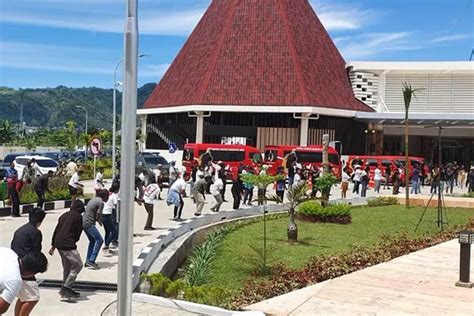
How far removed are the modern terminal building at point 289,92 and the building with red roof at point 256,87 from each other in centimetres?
8

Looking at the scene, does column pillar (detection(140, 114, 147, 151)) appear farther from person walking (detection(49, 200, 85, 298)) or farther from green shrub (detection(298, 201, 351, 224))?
person walking (detection(49, 200, 85, 298))

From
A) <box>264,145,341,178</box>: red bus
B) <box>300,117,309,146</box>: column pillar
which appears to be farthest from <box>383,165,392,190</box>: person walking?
<box>300,117,309,146</box>: column pillar

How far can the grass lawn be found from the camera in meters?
9.66

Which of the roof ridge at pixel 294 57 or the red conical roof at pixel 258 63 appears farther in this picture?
the red conical roof at pixel 258 63

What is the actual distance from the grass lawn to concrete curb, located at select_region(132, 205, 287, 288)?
87 centimetres

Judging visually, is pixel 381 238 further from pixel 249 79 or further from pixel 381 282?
pixel 249 79

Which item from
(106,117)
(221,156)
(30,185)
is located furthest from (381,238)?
(106,117)

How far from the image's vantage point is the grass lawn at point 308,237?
9656 millimetres

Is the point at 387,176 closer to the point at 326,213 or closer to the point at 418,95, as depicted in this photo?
the point at 326,213

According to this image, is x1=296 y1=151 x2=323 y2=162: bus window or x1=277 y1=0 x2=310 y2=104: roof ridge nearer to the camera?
x1=296 y1=151 x2=323 y2=162: bus window

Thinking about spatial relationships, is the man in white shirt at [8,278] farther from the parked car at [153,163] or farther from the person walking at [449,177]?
the person walking at [449,177]

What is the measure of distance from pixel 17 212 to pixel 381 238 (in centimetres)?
902


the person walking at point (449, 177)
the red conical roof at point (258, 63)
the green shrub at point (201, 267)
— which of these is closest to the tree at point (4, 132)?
the red conical roof at point (258, 63)

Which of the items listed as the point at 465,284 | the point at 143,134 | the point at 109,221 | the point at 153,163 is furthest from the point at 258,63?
the point at 465,284
